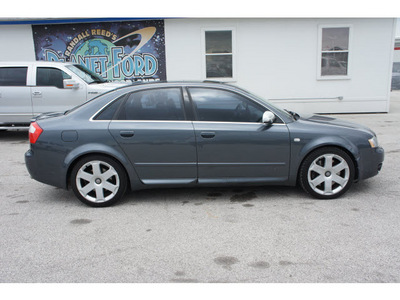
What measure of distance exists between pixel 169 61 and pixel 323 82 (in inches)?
195

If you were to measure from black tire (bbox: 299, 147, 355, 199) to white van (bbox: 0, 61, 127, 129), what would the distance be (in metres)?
5.68

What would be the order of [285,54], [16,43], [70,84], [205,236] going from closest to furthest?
[205,236] < [70,84] < [285,54] < [16,43]

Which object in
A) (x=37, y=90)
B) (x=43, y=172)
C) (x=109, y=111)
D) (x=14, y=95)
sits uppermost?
(x=37, y=90)

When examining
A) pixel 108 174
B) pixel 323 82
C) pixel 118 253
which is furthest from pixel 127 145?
pixel 323 82

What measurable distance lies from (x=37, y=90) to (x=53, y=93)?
39 centimetres

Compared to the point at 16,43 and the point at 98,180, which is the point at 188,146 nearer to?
the point at 98,180

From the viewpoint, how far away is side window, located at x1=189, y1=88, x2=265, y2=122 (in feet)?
15.4

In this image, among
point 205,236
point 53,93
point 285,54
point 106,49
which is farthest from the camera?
point 106,49

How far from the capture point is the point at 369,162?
4.76 meters

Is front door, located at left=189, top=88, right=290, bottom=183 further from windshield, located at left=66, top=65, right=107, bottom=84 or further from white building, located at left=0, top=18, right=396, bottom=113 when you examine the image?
white building, located at left=0, top=18, right=396, bottom=113

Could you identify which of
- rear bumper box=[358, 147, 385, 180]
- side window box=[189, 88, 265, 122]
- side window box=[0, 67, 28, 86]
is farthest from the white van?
rear bumper box=[358, 147, 385, 180]

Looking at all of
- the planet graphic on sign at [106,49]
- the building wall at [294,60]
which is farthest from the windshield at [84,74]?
the building wall at [294,60]

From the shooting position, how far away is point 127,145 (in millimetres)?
4578

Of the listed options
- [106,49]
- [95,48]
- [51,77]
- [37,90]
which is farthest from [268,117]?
[95,48]
